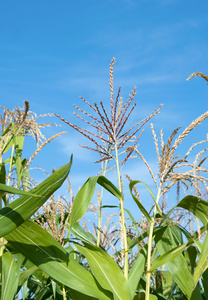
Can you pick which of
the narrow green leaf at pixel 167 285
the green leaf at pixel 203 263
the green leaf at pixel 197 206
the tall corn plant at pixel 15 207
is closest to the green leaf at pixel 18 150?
the tall corn plant at pixel 15 207

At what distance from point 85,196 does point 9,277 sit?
0.65 m

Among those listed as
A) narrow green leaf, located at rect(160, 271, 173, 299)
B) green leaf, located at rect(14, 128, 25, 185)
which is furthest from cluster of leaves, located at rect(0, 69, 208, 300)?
green leaf, located at rect(14, 128, 25, 185)

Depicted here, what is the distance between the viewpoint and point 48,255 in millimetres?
2170

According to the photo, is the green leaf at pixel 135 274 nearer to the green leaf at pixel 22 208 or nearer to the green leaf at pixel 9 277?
the green leaf at pixel 9 277

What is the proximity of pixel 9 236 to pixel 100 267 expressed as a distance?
54 centimetres

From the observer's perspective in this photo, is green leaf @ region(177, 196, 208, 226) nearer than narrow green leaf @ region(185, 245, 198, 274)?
Yes

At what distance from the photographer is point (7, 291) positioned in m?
2.28

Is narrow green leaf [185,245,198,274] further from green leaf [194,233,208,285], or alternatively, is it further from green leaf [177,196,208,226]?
green leaf [194,233,208,285]

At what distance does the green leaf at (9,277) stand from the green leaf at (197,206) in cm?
114

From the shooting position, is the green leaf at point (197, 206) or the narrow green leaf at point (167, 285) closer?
the green leaf at point (197, 206)

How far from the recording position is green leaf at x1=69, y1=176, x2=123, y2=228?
2320mm

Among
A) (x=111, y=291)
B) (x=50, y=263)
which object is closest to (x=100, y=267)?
(x=111, y=291)

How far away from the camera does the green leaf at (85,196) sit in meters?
2.32

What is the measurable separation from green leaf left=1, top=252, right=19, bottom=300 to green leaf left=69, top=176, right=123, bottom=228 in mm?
438
